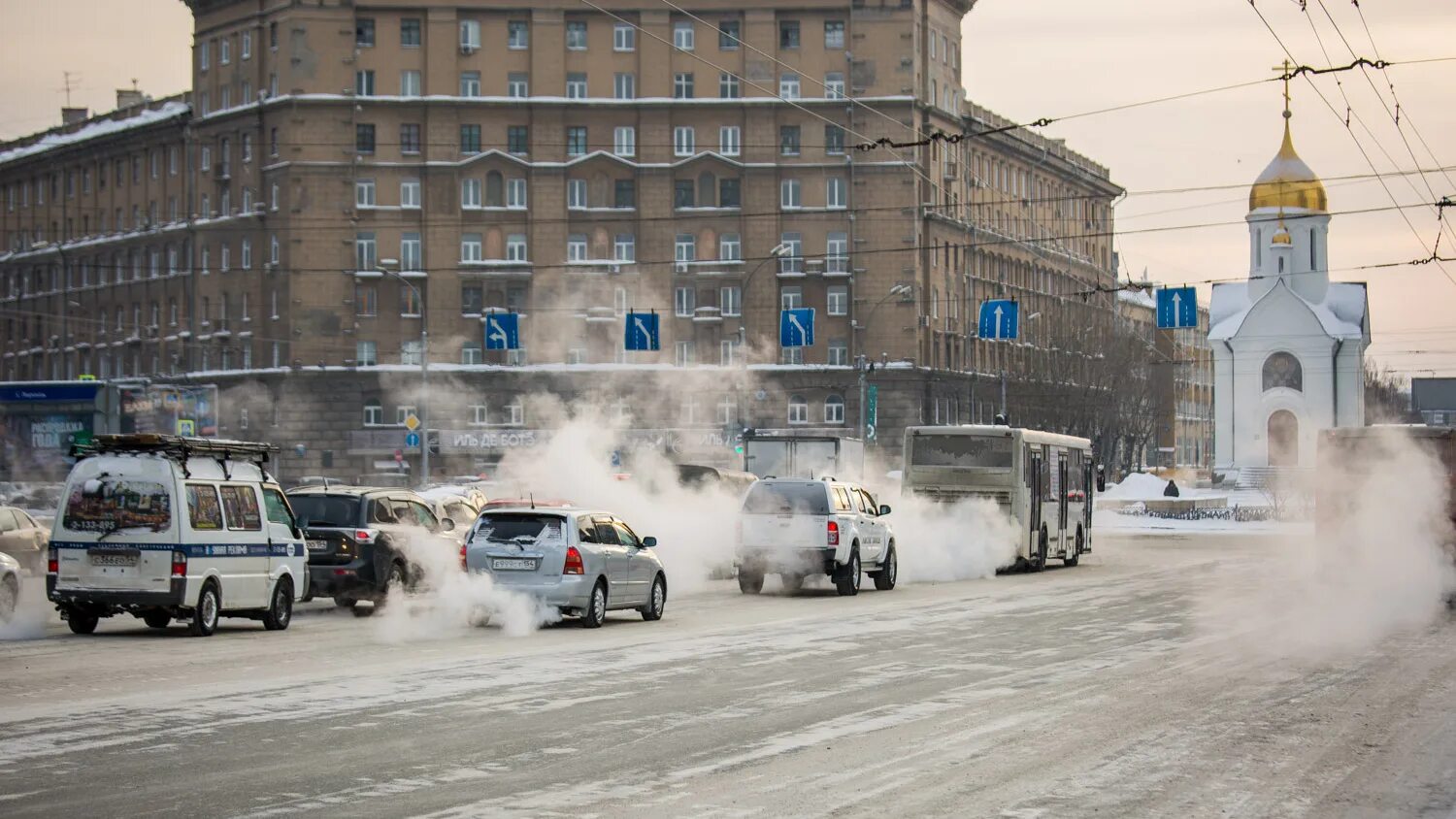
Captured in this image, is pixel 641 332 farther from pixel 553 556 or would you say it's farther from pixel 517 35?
pixel 517 35

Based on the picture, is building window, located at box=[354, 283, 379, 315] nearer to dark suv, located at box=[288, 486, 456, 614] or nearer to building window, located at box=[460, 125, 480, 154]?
building window, located at box=[460, 125, 480, 154]

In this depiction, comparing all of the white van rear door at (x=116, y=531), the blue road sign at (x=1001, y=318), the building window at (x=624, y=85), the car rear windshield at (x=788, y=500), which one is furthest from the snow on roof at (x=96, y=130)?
the white van rear door at (x=116, y=531)

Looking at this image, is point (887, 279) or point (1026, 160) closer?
point (887, 279)

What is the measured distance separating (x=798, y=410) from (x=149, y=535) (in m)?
69.9

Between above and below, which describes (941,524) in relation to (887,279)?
below

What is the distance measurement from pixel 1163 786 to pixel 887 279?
266 feet

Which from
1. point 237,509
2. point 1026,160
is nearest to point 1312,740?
point 237,509

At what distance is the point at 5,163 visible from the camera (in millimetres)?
112375

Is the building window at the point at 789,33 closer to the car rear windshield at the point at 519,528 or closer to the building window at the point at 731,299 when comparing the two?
the building window at the point at 731,299

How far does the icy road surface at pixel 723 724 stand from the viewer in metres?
9.95

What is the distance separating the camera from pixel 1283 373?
105062mm

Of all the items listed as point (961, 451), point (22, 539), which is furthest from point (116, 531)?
point (961, 451)

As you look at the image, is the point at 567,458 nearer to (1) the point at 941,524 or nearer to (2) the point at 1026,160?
(1) the point at 941,524

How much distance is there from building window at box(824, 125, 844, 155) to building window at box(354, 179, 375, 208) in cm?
2285
